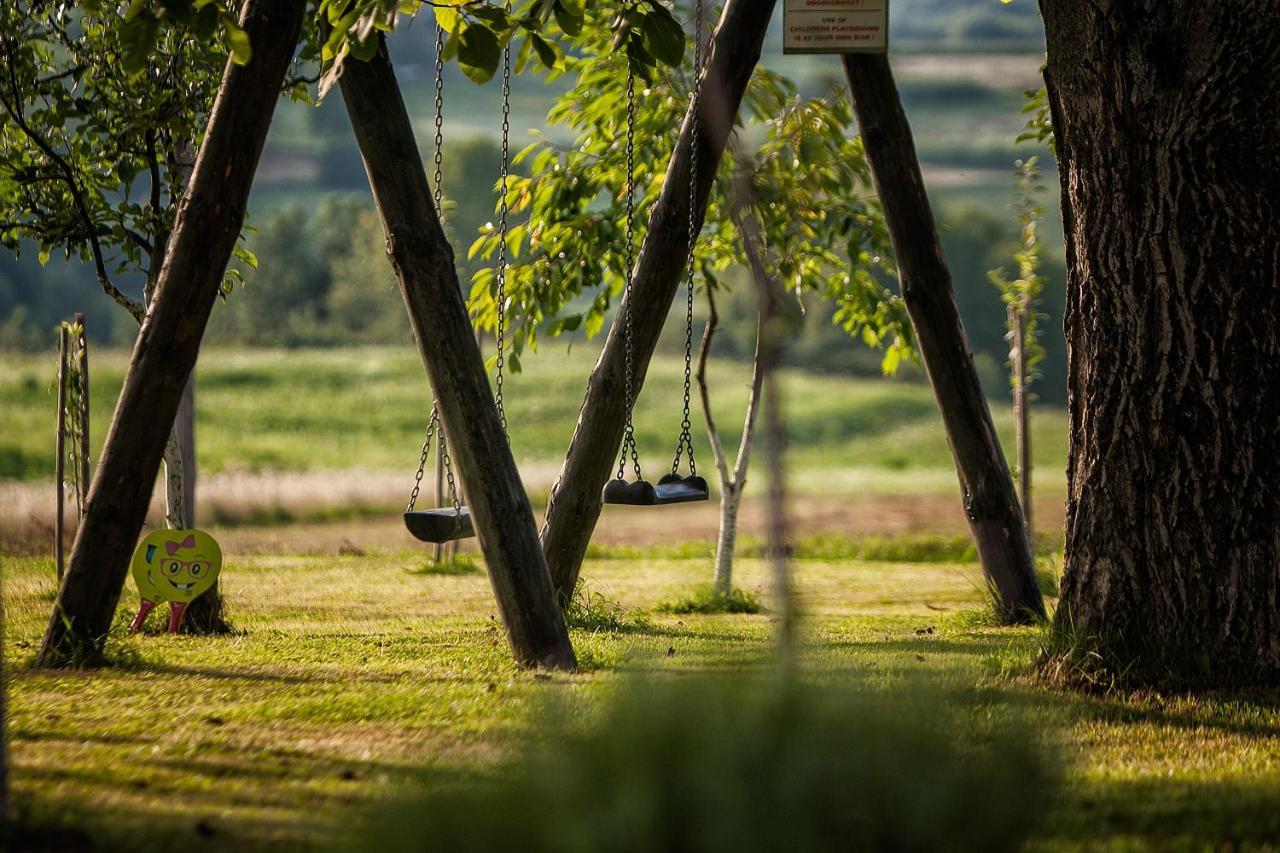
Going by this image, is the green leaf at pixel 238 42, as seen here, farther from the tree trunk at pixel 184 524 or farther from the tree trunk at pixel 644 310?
the tree trunk at pixel 184 524

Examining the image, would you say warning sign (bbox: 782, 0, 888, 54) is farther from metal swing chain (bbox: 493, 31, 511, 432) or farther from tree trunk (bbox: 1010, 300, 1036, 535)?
tree trunk (bbox: 1010, 300, 1036, 535)

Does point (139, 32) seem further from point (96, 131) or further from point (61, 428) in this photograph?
point (61, 428)

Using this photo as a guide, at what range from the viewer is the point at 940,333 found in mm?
7559

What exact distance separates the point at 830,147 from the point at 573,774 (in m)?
7.21

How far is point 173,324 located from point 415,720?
6.75 feet

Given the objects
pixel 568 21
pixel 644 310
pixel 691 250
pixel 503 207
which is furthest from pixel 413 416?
pixel 568 21

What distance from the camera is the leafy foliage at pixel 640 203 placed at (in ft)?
27.5

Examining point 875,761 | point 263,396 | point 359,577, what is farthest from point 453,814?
point 263,396

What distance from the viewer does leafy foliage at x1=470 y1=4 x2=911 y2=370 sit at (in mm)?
8367

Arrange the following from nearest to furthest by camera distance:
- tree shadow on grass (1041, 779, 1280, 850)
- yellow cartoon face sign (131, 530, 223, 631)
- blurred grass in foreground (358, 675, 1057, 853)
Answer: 1. blurred grass in foreground (358, 675, 1057, 853)
2. tree shadow on grass (1041, 779, 1280, 850)
3. yellow cartoon face sign (131, 530, 223, 631)

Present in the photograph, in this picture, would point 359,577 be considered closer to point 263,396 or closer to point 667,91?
point 667,91

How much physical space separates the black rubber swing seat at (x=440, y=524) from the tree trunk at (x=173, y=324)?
3.65 feet

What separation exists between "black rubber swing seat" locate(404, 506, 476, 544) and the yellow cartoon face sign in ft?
4.01

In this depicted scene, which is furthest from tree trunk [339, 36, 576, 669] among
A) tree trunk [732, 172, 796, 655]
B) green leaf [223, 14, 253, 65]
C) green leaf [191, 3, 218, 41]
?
tree trunk [732, 172, 796, 655]
